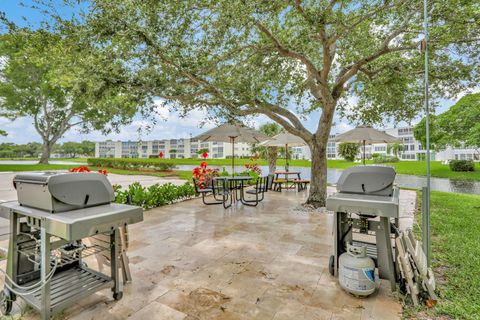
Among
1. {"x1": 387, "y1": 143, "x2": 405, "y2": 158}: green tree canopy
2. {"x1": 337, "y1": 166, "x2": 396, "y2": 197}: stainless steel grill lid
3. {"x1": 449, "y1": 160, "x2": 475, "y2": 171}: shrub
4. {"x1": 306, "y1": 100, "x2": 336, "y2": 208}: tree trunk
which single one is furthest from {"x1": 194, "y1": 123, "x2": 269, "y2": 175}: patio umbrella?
{"x1": 387, "y1": 143, "x2": 405, "y2": 158}: green tree canopy

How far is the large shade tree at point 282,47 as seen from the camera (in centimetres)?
465

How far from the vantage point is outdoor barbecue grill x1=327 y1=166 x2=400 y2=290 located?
7.61 feet

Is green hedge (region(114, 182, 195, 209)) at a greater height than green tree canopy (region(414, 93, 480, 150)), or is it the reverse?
green tree canopy (region(414, 93, 480, 150))

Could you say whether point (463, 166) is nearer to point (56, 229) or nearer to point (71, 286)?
point (71, 286)

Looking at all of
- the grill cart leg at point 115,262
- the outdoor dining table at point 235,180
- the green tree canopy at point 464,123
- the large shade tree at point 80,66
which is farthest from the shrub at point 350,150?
the grill cart leg at point 115,262

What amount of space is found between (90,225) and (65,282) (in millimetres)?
1037

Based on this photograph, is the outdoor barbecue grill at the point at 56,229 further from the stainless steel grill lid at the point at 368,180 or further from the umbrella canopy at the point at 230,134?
the umbrella canopy at the point at 230,134

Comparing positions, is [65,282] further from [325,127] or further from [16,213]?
[325,127]

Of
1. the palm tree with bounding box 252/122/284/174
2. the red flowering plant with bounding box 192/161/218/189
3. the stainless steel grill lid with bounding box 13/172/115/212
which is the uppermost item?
the palm tree with bounding box 252/122/284/174

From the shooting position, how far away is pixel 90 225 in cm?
182

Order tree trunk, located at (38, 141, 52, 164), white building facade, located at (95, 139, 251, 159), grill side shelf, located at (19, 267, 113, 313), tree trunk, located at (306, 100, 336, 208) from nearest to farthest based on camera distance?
1. grill side shelf, located at (19, 267, 113, 313)
2. tree trunk, located at (306, 100, 336, 208)
3. tree trunk, located at (38, 141, 52, 164)
4. white building facade, located at (95, 139, 251, 159)

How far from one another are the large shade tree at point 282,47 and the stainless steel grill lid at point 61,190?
3.42 meters

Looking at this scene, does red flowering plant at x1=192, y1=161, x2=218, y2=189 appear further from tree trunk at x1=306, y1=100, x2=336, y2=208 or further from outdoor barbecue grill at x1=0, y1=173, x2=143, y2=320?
outdoor barbecue grill at x1=0, y1=173, x2=143, y2=320

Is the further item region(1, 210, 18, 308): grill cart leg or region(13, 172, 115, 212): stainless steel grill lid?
region(1, 210, 18, 308): grill cart leg
